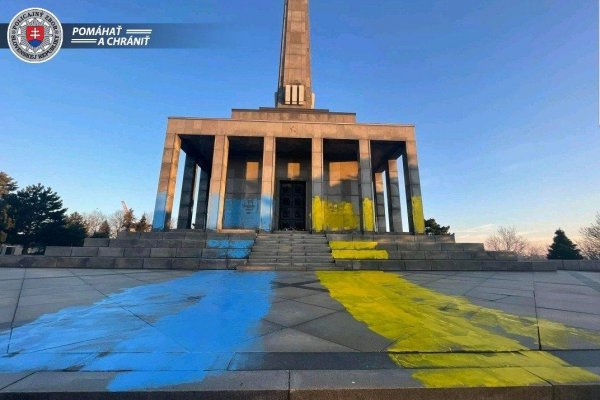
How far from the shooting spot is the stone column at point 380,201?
72.9 feet

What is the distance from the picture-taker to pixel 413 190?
695 inches

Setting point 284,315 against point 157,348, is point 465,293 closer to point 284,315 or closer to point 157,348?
point 284,315

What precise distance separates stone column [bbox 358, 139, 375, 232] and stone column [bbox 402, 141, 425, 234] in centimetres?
263

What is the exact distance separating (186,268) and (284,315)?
7.76 metres

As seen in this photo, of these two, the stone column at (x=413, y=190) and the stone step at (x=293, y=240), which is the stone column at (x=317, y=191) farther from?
the stone column at (x=413, y=190)

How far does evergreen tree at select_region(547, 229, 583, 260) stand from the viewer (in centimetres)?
2784

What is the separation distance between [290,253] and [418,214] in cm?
999

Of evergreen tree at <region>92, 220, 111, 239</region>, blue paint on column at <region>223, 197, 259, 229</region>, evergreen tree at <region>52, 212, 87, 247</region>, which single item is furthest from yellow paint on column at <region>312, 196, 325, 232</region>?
evergreen tree at <region>52, 212, 87, 247</region>

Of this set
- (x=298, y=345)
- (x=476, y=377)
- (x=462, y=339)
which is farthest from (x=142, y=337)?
(x=462, y=339)

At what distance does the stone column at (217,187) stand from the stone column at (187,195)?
4163 millimetres

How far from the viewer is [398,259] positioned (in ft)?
38.5

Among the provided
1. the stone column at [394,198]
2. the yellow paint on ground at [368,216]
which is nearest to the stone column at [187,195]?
the yellow paint on ground at [368,216]

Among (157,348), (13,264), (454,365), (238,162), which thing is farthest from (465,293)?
(238,162)

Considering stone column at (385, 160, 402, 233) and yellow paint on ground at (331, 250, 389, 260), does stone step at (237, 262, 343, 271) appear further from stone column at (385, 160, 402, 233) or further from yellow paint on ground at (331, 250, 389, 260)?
stone column at (385, 160, 402, 233)
